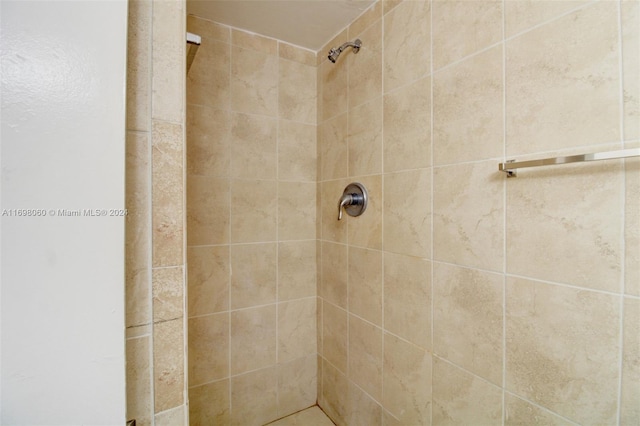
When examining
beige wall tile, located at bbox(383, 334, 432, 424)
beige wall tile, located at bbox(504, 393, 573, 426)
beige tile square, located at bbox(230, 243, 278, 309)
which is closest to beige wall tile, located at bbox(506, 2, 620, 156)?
→ beige wall tile, located at bbox(504, 393, 573, 426)

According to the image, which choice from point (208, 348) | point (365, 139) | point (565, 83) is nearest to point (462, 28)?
point (565, 83)

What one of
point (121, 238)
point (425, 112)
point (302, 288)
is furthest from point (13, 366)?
point (302, 288)

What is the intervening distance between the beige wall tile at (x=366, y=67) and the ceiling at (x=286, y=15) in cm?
10

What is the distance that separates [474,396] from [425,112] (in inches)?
34.5

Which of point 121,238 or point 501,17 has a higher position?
point 501,17

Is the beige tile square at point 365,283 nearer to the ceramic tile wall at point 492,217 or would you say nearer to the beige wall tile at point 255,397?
the ceramic tile wall at point 492,217

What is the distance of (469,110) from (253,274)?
43.8 inches

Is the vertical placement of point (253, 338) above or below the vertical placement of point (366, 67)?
below

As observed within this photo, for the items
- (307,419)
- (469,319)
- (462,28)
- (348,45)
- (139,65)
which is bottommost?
(307,419)

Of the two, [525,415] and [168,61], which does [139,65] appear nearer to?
[168,61]

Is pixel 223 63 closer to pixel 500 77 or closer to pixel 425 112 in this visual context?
pixel 425 112

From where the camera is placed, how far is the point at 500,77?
0.72 m

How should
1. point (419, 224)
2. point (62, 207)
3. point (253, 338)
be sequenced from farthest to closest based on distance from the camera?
point (253, 338) < point (419, 224) < point (62, 207)

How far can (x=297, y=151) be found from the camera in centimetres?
145
